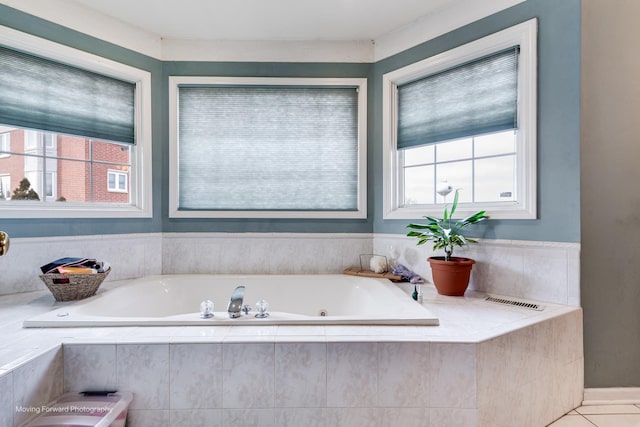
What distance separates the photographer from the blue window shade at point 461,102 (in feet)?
5.91

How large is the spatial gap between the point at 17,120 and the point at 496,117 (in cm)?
289

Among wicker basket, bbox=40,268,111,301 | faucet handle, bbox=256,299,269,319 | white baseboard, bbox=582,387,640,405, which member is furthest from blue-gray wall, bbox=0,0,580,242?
faucet handle, bbox=256,299,269,319

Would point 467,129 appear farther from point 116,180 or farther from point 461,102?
point 116,180

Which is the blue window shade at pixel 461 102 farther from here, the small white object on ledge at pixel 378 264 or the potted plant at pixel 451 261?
the small white object on ledge at pixel 378 264

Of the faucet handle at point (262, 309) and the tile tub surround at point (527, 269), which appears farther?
the tile tub surround at point (527, 269)

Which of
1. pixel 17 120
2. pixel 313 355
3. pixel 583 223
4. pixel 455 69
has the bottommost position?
pixel 313 355

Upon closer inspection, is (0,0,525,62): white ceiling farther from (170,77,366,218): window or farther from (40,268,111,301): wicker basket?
(40,268,111,301): wicker basket

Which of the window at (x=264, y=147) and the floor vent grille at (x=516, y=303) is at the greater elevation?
the window at (x=264, y=147)

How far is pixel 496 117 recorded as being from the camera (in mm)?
1835

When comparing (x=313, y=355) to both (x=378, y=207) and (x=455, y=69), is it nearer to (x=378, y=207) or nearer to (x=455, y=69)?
(x=378, y=207)

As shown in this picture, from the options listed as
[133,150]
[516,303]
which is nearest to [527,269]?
[516,303]

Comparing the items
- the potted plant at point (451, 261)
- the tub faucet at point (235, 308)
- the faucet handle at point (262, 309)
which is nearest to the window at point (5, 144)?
the tub faucet at point (235, 308)

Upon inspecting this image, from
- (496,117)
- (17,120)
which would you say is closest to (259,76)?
(17,120)

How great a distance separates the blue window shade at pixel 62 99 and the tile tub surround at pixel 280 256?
0.73 metres
